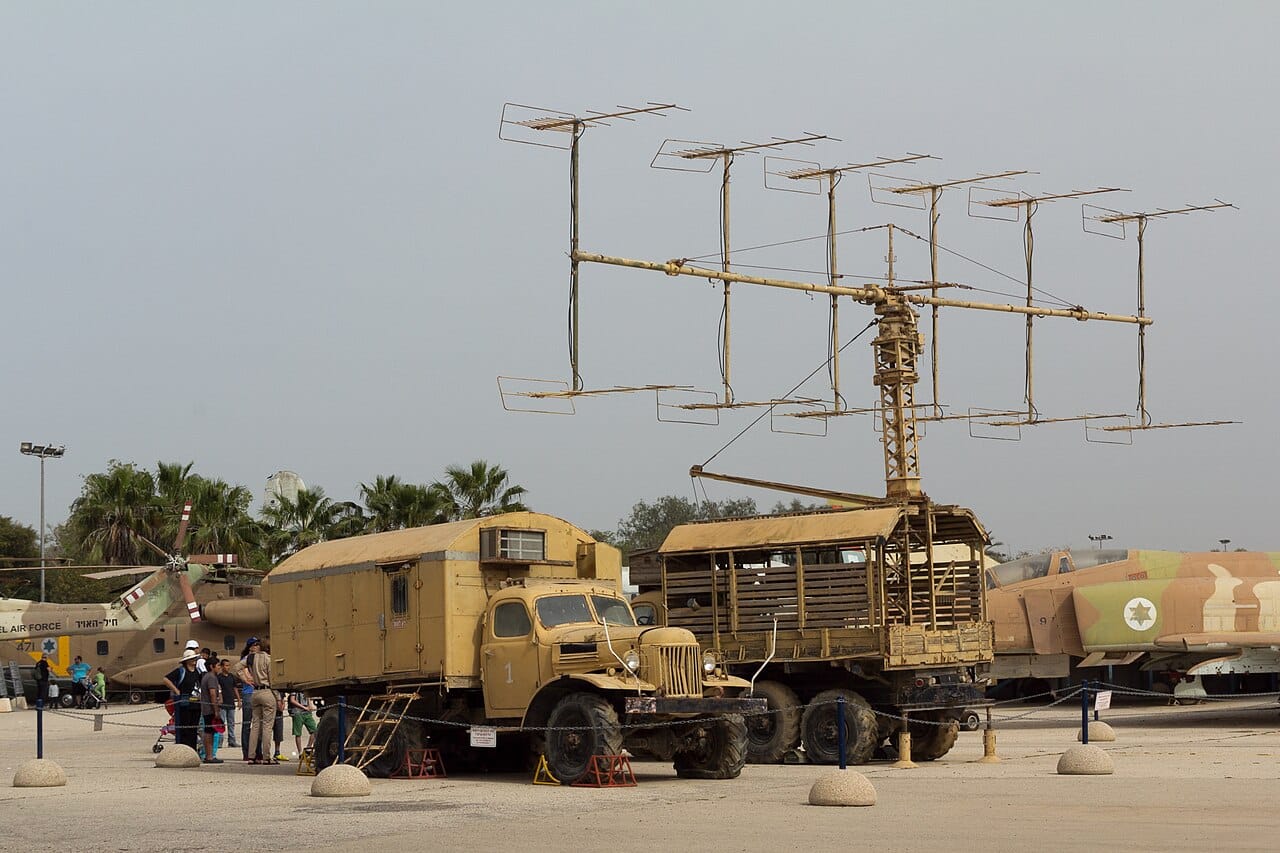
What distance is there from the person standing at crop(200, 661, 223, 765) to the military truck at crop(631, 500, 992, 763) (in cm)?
648

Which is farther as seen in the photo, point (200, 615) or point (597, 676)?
point (200, 615)

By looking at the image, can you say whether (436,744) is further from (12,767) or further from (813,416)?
(813,416)

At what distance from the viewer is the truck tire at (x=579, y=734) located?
1738cm

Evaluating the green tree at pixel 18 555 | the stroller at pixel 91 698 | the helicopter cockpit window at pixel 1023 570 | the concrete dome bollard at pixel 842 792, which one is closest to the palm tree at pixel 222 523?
the stroller at pixel 91 698

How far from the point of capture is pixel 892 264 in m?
29.0

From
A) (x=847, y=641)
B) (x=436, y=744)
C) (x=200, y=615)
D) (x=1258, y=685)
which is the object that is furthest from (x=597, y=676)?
(x=200, y=615)

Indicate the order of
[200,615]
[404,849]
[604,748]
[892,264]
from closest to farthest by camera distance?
[404,849] < [604,748] < [892,264] < [200,615]

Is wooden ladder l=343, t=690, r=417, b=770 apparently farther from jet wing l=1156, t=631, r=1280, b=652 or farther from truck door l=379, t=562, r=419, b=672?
jet wing l=1156, t=631, r=1280, b=652

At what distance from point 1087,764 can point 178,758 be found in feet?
40.6

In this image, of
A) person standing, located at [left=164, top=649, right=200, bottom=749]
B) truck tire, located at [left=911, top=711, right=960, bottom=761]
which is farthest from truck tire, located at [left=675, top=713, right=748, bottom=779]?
person standing, located at [left=164, top=649, right=200, bottom=749]

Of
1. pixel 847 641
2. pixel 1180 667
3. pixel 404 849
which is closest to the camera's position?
pixel 404 849

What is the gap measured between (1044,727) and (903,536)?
8.38 meters

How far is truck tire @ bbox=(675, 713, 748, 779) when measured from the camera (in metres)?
18.2

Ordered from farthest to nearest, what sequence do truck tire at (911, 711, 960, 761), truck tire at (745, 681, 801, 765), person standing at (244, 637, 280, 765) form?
1. person standing at (244, 637, 280, 765)
2. truck tire at (745, 681, 801, 765)
3. truck tire at (911, 711, 960, 761)
